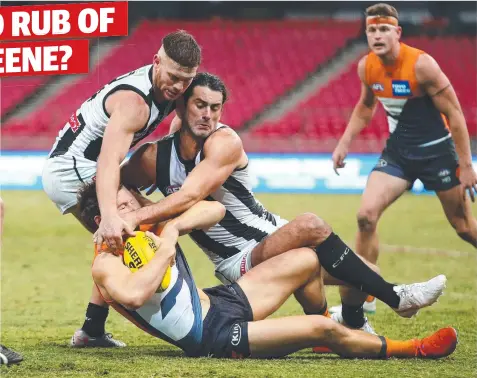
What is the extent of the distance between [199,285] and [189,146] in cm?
259

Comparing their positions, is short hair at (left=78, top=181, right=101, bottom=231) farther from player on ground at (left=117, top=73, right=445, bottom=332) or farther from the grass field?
the grass field

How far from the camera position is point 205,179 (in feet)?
16.3

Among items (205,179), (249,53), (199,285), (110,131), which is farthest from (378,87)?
(249,53)

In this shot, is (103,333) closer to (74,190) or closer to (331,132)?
(74,190)

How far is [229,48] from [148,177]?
14.9 meters

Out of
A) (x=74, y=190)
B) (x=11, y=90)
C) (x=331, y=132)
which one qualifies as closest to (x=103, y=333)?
(x=74, y=190)

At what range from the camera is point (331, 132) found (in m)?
16.9

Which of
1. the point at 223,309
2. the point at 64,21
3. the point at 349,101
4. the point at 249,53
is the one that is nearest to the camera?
the point at 223,309

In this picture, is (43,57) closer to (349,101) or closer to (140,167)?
(140,167)

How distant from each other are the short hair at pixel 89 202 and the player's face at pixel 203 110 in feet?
2.21

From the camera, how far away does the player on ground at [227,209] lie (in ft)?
16.1

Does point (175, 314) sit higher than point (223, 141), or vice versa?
point (223, 141)

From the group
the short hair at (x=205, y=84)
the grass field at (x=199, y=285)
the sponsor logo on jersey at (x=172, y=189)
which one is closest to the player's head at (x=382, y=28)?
the grass field at (x=199, y=285)

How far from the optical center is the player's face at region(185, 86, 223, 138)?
16.9 feet
